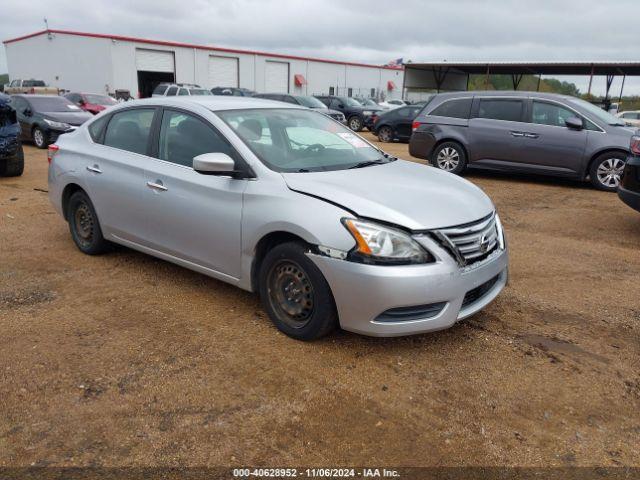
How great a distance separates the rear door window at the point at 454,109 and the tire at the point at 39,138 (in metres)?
10.0

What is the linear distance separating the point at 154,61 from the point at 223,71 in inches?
225

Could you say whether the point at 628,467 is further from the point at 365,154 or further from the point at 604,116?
the point at 604,116

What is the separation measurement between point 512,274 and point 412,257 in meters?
2.27

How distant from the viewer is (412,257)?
329 centimetres

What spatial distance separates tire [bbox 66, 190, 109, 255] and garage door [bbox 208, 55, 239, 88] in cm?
3960

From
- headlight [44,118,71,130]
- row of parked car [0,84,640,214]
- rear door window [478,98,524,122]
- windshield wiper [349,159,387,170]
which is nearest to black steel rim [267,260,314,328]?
windshield wiper [349,159,387,170]

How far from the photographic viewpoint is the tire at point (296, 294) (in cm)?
344

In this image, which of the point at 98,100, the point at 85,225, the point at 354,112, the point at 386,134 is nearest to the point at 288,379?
the point at 85,225

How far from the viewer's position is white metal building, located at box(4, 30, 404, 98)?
38.2 meters

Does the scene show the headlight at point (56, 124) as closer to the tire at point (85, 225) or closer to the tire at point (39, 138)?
the tire at point (39, 138)

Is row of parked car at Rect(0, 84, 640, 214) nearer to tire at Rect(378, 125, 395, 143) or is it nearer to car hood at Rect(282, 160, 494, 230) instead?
car hood at Rect(282, 160, 494, 230)

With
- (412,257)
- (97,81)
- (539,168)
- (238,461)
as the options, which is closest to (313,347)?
(412,257)

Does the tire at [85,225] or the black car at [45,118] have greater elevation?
the black car at [45,118]

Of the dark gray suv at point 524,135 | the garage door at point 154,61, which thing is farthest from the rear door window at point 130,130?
the garage door at point 154,61
